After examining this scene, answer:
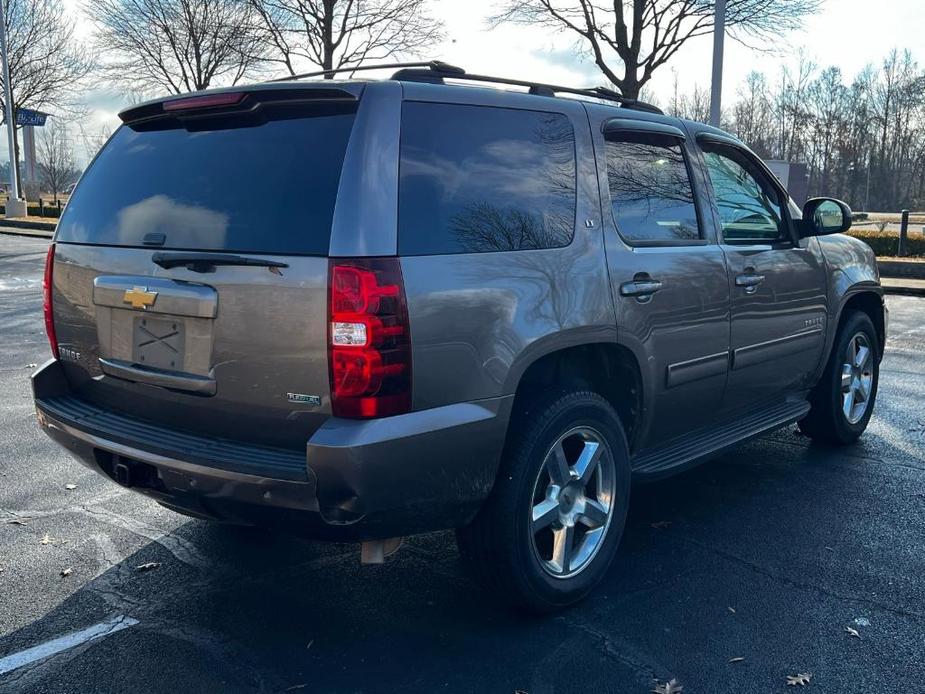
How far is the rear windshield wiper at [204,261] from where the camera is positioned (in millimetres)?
2816

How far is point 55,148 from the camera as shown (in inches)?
2183

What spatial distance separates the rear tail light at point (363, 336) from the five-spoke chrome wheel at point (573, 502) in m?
0.86

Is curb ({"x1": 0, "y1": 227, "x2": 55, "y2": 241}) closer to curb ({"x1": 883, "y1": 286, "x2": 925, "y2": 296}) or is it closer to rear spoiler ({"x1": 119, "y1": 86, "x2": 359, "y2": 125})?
curb ({"x1": 883, "y1": 286, "x2": 925, "y2": 296})

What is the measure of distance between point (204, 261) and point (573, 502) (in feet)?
5.52

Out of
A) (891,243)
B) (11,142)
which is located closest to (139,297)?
(891,243)

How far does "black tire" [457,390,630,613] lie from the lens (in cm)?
313

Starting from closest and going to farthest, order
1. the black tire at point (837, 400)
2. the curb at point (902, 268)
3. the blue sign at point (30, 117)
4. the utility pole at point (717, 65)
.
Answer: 1. the black tire at point (837, 400)
2. the utility pole at point (717, 65)
3. the curb at point (902, 268)
4. the blue sign at point (30, 117)

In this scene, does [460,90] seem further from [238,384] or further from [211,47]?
[211,47]

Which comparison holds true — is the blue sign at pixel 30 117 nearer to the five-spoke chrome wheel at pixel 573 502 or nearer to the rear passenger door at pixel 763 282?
the rear passenger door at pixel 763 282

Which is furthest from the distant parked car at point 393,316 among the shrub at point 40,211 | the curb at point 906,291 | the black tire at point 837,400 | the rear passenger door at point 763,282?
the shrub at point 40,211

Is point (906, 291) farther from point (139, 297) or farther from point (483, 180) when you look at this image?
point (139, 297)

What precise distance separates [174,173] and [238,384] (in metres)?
0.91

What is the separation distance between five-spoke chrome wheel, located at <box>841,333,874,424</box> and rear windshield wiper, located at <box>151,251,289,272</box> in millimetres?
4071

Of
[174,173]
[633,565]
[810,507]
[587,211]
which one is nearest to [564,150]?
[587,211]
